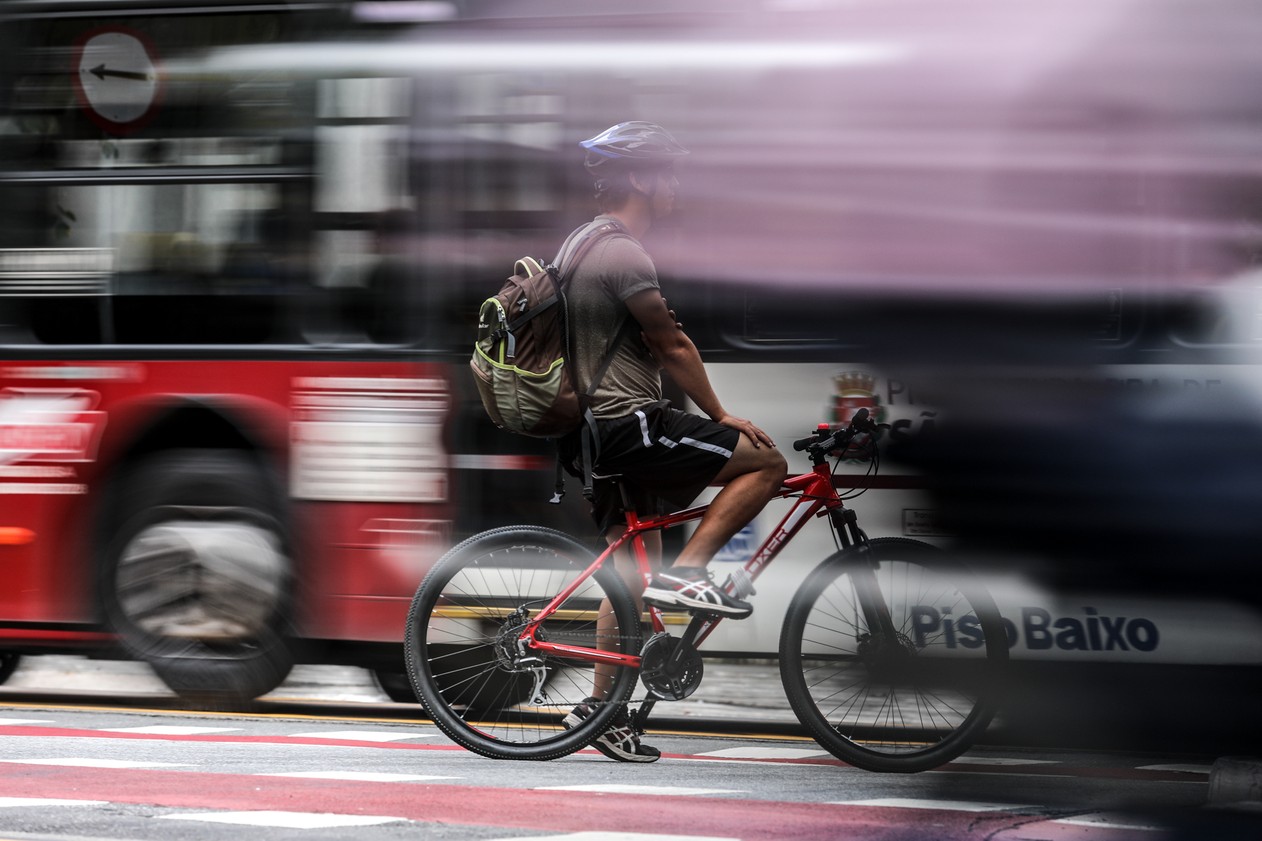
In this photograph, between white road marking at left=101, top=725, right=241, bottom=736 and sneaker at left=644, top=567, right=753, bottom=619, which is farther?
white road marking at left=101, top=725, right=241, bottom=736

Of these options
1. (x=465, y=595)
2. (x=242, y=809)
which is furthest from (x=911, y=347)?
(x=242, y=809)

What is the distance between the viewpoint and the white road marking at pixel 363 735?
22.4ft

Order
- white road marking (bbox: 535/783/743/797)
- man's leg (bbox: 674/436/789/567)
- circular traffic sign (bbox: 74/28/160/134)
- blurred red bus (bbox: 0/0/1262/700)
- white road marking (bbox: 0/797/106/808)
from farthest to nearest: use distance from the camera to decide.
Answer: circular traffic sign (bbox: 74/28/160/134), blurred red bus (bbox: 0/0/1262/700), man's leg (bbox: 674/436/789/567), white road marking (bbox: 535/783/743/797), white road marking (bbox: 0/797/106/808)

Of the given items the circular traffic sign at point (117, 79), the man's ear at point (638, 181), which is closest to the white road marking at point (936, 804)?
the man's ear at point (638, 181)

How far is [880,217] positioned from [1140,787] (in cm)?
225

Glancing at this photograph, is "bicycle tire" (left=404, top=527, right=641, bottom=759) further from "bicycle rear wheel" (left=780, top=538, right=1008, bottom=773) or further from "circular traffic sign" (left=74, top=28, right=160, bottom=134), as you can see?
"circular traffic sign" (left=74, top=28, right=160, bottom=134)

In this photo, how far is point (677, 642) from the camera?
579cm

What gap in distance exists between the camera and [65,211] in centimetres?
783

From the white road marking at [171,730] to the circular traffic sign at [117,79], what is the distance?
2421 mm

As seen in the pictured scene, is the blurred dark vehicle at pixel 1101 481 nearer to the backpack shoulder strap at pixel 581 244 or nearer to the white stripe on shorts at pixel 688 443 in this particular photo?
the white stripe on shorts at pixel 688 443

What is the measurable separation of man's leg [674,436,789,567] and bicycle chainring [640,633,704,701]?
0.79 ft

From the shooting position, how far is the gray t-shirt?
571 centimetres

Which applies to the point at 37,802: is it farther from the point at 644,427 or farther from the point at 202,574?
the point at 202,574

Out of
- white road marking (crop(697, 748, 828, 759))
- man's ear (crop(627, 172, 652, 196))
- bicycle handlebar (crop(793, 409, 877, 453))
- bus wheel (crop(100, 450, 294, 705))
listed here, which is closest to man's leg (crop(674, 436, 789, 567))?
bicycle handlebar (crop(793, 409, 877, 453))
